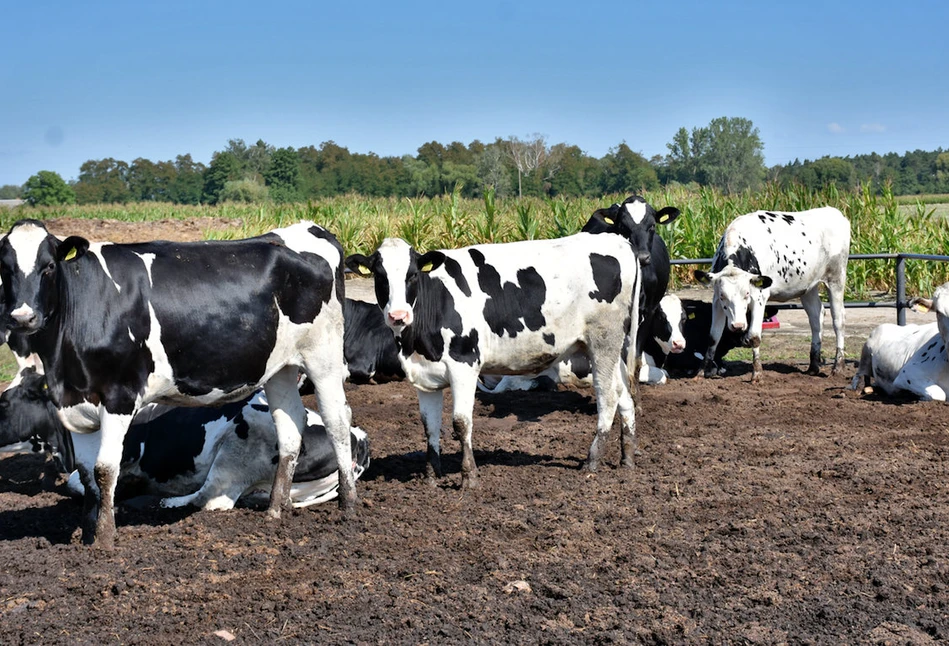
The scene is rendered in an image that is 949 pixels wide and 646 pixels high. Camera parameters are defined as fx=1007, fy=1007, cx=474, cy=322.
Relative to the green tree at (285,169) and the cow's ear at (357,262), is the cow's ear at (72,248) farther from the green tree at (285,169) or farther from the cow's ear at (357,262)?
the green tree at (285,169)

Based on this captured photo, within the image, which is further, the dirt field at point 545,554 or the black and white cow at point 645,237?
the black and white cow at point 645,237

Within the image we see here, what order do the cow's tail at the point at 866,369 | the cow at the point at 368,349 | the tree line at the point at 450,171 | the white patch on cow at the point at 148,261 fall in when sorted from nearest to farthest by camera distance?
1. the white patch on cow at the point at 148,261
2. the cow's tail at the point at 866,369
3. the cow at the point at 368,349
4. the tree line at the point at 450,171

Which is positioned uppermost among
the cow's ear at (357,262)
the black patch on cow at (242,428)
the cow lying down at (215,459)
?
the cow's ear at (357,262)

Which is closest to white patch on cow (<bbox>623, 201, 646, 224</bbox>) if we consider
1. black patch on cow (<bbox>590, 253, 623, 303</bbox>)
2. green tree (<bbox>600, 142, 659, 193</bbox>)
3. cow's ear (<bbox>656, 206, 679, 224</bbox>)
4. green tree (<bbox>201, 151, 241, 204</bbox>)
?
cow's ear (<bbox>656, 206, 679, 224</bbox>)

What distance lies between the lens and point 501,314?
802 cm

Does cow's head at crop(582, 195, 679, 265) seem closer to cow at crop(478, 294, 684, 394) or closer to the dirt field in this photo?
cow at crop(478, 294, 684, 394)

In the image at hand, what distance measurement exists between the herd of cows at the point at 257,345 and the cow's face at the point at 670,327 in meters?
3.07

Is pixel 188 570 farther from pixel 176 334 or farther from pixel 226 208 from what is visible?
pixel 226 208

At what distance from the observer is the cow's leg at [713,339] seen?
12.5 meters

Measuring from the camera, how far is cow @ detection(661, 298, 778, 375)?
507 inches

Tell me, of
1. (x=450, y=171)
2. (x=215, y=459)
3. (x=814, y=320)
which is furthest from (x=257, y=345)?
(x=450, y=171)

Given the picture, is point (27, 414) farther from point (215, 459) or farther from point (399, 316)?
point (399, 316)

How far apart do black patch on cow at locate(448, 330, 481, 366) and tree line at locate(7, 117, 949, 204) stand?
44168 millimetres

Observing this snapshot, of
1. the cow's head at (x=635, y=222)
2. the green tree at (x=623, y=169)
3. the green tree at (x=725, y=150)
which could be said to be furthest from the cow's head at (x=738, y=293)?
the green tree at (x=725, y=150)
